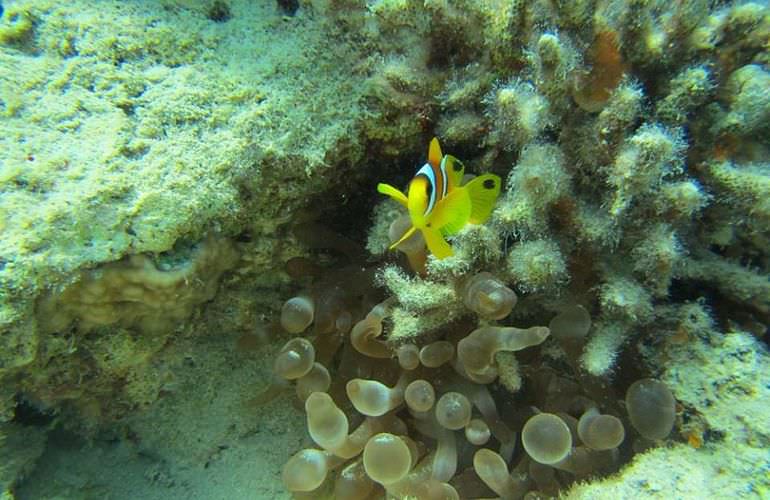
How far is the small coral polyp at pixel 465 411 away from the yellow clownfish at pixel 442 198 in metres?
0.23

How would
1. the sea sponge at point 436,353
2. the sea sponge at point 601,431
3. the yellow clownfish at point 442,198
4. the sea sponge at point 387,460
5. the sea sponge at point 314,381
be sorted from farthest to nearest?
the sea sponge at point 314,381
the sea sponge at point 436,353
the sea sponge at point 387,460
the sea sponge at point 601,431
the yellow clownfish at point 442,198

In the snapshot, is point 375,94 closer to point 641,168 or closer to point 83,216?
point 641,168

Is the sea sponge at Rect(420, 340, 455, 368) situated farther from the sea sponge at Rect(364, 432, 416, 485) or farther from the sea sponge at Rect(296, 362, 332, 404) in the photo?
the sea sponge at Rect(296, 362, 332, 404)

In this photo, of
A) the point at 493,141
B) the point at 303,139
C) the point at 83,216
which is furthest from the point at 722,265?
the point at 83,216

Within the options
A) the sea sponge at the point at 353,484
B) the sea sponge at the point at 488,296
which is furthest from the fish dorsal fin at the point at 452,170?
the sea sponge at the point at 353,484

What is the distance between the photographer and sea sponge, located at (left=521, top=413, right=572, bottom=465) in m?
1.54

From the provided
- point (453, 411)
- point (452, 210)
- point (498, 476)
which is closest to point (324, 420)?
point (453, 411)

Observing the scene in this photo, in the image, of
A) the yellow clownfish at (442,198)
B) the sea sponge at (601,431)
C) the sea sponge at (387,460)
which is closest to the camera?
the yellow clownfish at (442,198)

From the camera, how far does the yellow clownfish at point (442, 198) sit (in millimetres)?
1455

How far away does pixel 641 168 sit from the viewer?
1514 mm

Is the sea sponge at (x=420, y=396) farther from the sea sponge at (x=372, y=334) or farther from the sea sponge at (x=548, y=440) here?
the sea sponge at (x=548, y=440)

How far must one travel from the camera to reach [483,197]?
5.46 ft

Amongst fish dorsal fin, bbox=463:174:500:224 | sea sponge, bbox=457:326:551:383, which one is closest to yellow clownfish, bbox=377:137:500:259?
fish dorsal fin, bbox=463:174:500:224

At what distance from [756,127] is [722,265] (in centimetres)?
49
